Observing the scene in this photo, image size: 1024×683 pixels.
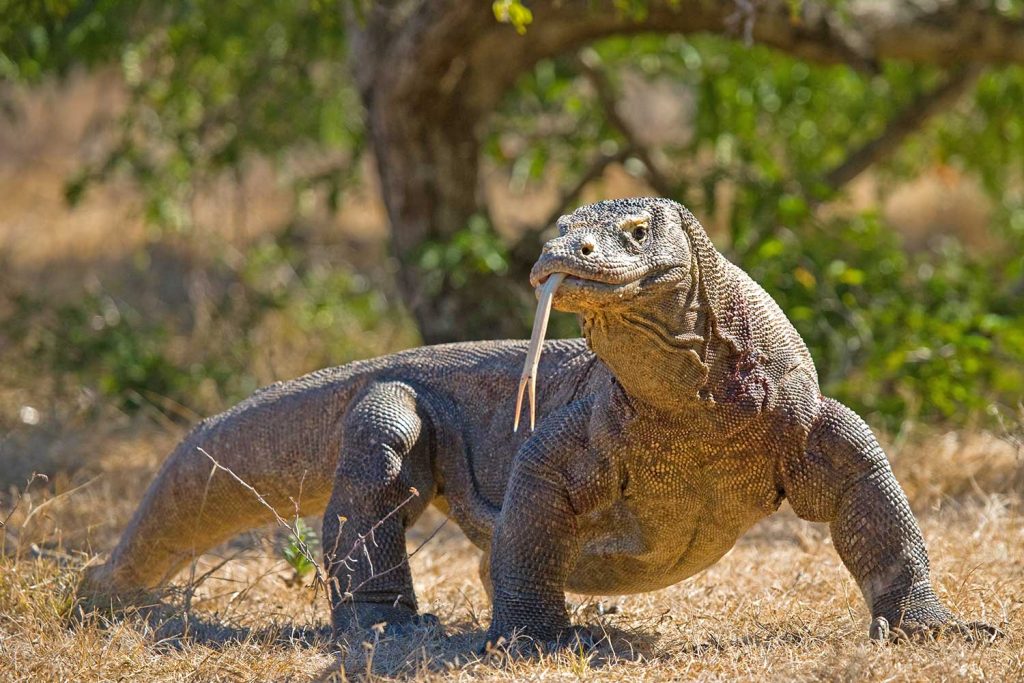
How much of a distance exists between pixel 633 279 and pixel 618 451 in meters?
0.57

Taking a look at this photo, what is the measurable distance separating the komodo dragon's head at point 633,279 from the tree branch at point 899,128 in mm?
5418

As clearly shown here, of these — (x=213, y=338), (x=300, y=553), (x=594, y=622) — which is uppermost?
(x=300, y=553)

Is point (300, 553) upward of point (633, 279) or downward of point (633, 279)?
downward

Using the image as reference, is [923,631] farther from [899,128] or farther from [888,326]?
[899,128]

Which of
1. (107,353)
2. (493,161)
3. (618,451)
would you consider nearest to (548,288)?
(618,451)

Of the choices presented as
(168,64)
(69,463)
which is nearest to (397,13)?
(69,463)

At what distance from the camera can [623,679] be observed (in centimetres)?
347

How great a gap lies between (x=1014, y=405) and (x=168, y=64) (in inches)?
238

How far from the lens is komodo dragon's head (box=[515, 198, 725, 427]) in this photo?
10.1 ft

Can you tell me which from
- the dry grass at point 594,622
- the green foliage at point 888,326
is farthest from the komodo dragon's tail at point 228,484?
the green foliage at point 888,326

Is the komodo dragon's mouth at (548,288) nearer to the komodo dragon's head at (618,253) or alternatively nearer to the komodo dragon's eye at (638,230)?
the komodo dragon's head at (618,253)

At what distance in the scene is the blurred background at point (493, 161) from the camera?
7.11 metres

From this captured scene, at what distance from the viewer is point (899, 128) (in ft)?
29.3

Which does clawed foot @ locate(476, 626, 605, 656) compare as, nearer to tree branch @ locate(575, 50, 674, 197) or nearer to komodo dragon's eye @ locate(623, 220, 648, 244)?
komodo dragon's eye @ locate(623, 220, 648, 244)
